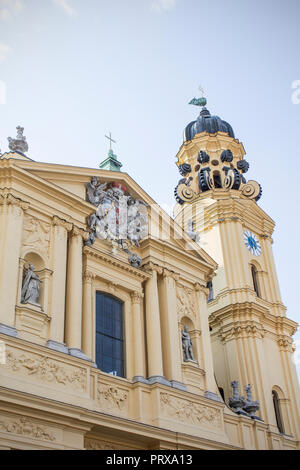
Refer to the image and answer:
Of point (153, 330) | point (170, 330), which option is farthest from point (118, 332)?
point (170, 330)

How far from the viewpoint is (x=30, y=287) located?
14328mm

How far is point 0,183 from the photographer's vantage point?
15.2 metres

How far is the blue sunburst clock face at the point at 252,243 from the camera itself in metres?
25.7

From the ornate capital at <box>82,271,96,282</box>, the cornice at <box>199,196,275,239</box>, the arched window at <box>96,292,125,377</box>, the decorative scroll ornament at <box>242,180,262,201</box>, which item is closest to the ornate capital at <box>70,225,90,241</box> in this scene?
the ornate capital at <box>82,271,96,282</box>

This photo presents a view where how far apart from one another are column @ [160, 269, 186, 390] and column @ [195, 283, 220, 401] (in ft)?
3.68

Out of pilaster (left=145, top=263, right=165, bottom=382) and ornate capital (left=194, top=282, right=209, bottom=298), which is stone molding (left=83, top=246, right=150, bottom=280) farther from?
ornate capital (left=194, top=282, right=209, bottom=298)

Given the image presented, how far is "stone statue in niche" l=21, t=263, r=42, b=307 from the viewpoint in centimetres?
1413

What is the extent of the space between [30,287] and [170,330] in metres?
4.90

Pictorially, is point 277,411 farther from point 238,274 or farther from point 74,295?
point 74,295

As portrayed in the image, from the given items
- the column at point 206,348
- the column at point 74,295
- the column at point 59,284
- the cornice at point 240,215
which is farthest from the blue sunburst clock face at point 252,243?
the column at point 59,284

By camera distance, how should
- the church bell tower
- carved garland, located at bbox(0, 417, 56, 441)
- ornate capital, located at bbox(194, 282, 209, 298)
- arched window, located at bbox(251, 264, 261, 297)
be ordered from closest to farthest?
1. carved garland, located at bbox(0, 417, 56, 441)
2. ornate capital, located at bbox(194, 282, 209, 298)
3. the church bell tower
4. arched window, located at bbox(251, 264, 261, 297)
